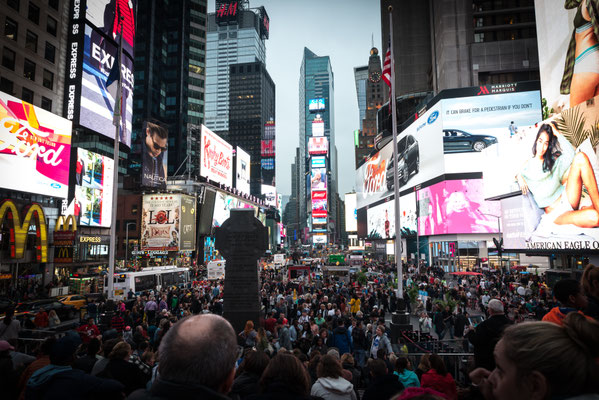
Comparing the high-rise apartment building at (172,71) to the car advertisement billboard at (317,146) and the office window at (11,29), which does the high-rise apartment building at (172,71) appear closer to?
the car advertisement billboard at (317,146)

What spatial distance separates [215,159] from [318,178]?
259 feet

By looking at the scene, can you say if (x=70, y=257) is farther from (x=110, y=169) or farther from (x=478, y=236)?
(x=478, y=236)

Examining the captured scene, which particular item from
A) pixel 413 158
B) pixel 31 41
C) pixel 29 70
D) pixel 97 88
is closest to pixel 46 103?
pixel 29 70

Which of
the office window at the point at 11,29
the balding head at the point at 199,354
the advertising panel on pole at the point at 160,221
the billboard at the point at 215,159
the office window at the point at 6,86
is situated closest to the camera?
the balding head at the point at 199,354

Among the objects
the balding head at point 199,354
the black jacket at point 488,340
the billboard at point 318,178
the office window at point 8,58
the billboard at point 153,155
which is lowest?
the black jacket at point 488,340

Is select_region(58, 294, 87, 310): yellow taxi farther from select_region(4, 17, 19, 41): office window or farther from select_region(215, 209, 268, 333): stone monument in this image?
select_region(4, 17, 19, 41): office window

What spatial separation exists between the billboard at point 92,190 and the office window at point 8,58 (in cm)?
1151

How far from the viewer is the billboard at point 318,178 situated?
5979 inches

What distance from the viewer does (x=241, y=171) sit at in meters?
99.5

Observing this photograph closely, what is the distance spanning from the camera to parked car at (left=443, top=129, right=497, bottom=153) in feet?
191

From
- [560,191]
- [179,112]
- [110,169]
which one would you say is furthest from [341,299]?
[179,112]

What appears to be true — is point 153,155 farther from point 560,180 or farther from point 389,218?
point 560,180

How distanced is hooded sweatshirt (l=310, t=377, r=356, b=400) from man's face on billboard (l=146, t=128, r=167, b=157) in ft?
199

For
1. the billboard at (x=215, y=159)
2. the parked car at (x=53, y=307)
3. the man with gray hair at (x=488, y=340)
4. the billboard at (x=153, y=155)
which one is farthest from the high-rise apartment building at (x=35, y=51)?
the man with gray hair at (x=488, y=340)
